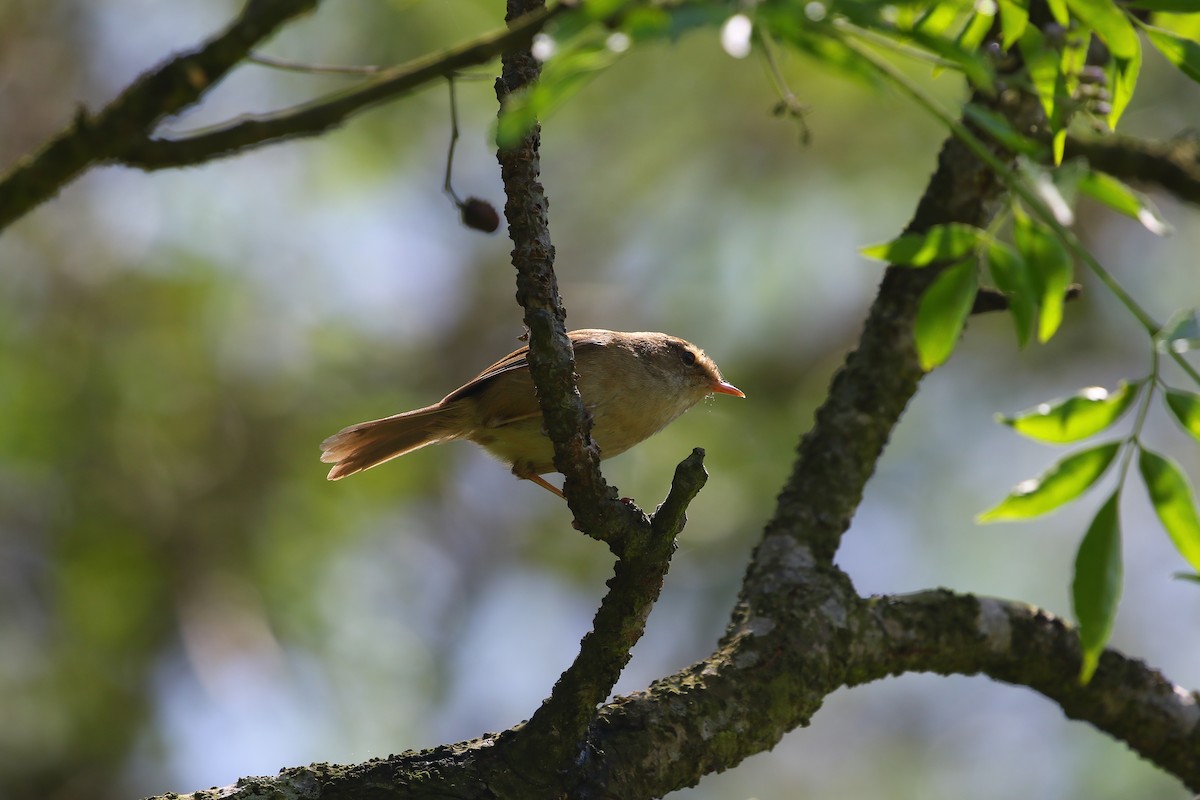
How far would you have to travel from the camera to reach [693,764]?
320 centimetres

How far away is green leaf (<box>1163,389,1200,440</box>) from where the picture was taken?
6.13 feet

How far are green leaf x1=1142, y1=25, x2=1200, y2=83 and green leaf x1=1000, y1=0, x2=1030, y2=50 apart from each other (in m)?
0.26

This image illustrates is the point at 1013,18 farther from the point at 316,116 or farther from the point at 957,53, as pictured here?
the point at 316,116

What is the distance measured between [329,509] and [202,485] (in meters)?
0.86

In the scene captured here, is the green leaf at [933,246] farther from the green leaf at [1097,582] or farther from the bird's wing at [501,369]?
the bird's wing at [501,369]

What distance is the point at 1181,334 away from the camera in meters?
1.88

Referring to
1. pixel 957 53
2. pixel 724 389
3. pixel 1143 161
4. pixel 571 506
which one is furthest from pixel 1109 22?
pixel 724 389

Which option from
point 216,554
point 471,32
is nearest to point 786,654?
point 471,32

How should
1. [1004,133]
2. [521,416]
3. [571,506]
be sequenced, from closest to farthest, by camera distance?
[1004,133] → [571,506] → [521,416]

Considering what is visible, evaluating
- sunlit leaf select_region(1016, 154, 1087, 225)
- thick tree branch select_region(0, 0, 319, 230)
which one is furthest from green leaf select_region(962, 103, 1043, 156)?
thick tree branch select_region(0, 0, 319, 230)

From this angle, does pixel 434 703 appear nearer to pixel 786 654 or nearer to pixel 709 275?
pixel 709 275

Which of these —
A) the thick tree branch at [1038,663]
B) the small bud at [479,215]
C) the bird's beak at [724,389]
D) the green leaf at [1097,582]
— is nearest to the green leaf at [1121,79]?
the green leaf at [1097,582]

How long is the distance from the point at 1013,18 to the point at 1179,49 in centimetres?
36

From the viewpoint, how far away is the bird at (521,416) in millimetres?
4648
